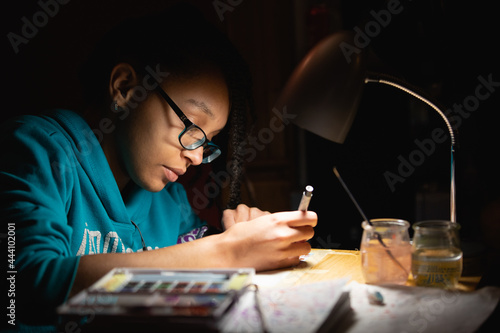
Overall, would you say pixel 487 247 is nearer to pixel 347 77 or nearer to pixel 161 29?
pixel 347 77

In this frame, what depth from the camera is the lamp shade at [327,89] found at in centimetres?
95

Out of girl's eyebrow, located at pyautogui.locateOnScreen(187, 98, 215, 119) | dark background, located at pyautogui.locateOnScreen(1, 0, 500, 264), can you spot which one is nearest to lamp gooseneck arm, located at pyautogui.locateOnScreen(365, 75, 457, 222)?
girl's eyebrow, located at pyautogui.locateOnScreen(187, 98, 215, 119)

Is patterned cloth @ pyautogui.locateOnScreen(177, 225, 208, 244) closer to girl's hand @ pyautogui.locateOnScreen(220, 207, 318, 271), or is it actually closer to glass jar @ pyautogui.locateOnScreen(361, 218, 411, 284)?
girl's hand @ pyautogui.locateOnScreen(220, 207, 318, 271)

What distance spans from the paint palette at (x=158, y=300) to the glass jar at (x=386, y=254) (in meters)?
0.30

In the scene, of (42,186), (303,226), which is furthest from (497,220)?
(42,186)

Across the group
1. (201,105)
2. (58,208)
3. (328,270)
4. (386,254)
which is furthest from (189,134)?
(386,254)

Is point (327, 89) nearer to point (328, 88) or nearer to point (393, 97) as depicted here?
point (328, 88)

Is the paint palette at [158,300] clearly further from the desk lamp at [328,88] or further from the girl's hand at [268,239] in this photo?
the desk lamp at [328,88]

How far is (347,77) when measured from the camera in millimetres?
961

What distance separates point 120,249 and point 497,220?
95 cm

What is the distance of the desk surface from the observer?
3.23 ft

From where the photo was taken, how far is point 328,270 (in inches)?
42.5

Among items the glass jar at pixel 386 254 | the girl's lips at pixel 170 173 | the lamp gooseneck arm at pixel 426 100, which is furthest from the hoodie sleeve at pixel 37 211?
the lamp gooseneck arm at pixel 426 100

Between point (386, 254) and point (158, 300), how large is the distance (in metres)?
0.47
